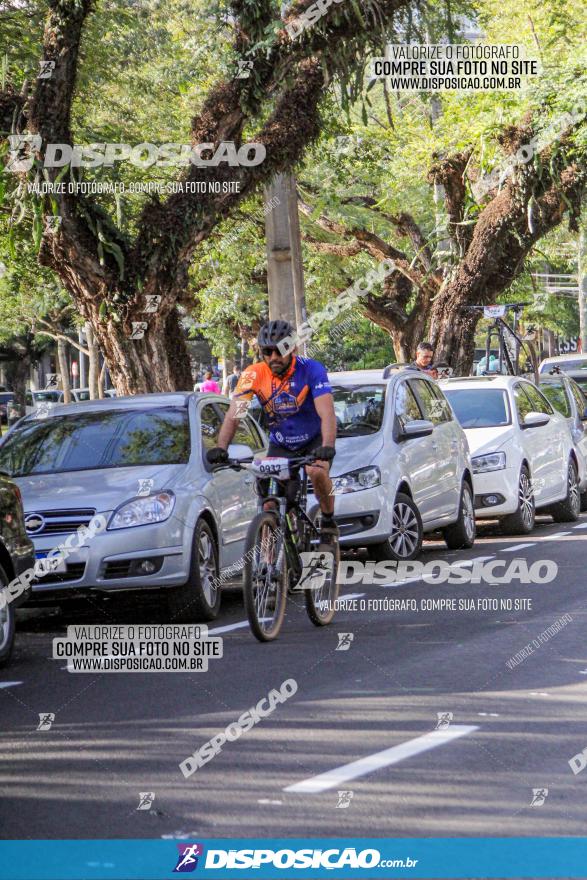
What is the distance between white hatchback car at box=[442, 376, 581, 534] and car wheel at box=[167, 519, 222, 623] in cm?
648

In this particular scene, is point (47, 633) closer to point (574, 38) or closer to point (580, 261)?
point (574, 38)

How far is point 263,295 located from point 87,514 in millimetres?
28276

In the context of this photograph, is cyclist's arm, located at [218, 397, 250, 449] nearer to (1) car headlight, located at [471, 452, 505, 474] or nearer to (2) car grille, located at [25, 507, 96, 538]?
(2) car grille, located at [25, 507, 96, 538]

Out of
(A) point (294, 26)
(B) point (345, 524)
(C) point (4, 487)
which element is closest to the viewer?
(C) point (4, 487)

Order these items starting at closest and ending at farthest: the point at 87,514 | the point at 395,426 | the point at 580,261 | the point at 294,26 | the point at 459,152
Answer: the point at 87,514
the point at 395,426
the point at 294,26
the point at 459,152
the point at 580,261

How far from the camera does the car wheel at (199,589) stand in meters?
9.95

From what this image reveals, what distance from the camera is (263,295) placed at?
3784 centimetres

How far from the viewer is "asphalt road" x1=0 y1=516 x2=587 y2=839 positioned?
514cm

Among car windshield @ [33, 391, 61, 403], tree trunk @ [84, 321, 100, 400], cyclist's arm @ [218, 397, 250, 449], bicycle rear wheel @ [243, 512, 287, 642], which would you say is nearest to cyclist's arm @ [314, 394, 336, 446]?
cyclist's arm @ [218, 397, 250, 449]

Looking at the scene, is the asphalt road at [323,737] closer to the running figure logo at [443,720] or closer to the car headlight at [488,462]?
the running figure logo at [443,720]

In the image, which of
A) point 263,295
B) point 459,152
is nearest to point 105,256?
point 459,152

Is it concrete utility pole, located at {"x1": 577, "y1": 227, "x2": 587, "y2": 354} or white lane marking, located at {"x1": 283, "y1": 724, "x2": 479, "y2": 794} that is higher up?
concrete utility pole, located at {"x1": 577, "y1": 227, "x2": 587, "y2": 354}

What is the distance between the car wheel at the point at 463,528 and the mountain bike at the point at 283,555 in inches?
199

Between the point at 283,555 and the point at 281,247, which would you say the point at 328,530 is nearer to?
the point at 283,555
